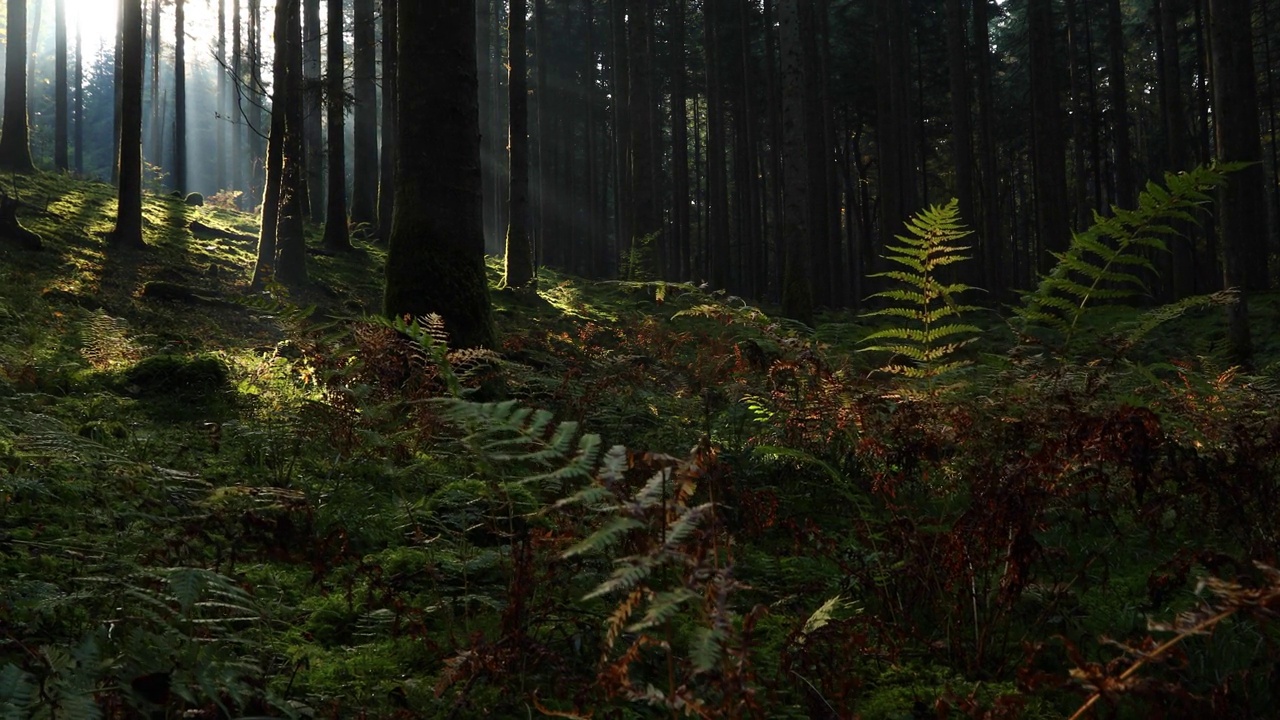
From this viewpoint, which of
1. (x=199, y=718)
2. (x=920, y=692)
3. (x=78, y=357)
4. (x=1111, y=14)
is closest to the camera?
(x=199, y=718)

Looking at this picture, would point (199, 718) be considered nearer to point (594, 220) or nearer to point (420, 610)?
point (420, 610)

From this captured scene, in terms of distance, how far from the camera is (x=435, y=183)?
683 cm

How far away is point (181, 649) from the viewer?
2.11 meters

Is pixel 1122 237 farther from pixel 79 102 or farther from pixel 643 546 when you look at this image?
pixel 79 102

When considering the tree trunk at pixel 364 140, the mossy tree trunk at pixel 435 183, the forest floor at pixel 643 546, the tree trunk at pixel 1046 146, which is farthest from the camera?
the tree trunk at pixel 364 140

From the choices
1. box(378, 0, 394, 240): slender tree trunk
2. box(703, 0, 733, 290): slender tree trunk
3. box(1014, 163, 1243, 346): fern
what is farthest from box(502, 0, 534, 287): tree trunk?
box(1014, 163, 1243, 346): fern

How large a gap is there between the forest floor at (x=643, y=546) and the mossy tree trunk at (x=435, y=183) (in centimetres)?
113

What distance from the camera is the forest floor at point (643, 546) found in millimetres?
1989

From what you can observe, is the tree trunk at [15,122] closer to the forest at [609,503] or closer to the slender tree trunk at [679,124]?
the forest at [609,503]

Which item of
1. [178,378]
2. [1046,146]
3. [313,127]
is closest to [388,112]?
[313,127]

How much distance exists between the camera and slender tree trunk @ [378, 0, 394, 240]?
705 inches

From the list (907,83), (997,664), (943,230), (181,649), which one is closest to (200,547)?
(181,649)

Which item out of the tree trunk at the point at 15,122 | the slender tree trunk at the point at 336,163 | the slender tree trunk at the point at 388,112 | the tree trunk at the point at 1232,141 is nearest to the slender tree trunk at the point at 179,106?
the tree trunk at the point at 15,122

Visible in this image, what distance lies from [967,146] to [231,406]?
21.3 metres
